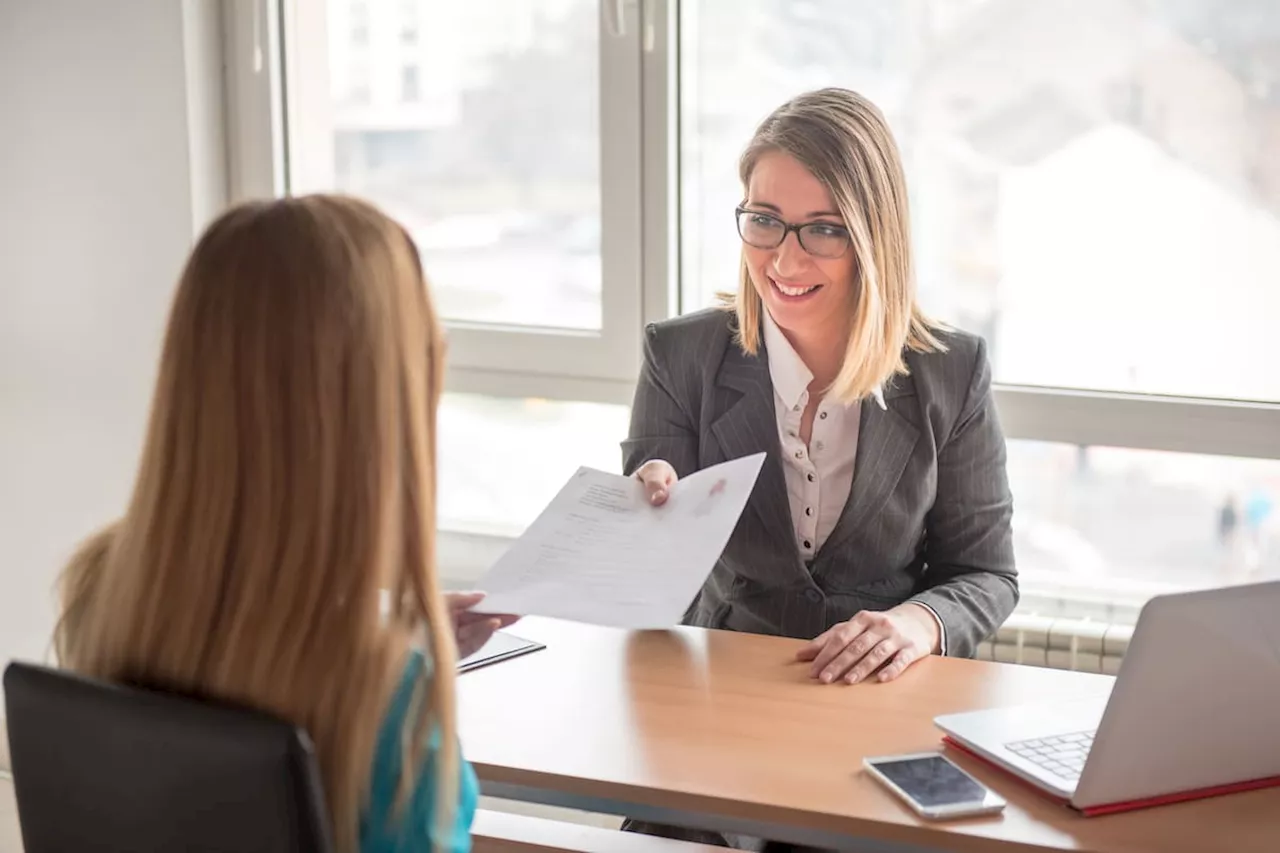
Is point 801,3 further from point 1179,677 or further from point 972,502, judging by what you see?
point 1179,677

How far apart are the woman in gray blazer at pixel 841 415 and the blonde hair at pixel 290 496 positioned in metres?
1.02

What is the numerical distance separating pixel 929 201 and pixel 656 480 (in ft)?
3.55

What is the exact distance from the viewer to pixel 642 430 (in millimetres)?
2301

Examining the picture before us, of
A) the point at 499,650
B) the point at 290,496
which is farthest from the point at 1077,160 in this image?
the point at 290,496

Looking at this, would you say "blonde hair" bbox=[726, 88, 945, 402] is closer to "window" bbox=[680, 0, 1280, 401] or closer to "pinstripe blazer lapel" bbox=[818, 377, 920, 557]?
"pinstripe blazer lapel" bbox=[818, 377, 920, 557]

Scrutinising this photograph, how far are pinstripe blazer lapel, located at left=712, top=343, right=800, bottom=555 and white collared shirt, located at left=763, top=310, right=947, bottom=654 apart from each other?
2 centimetres

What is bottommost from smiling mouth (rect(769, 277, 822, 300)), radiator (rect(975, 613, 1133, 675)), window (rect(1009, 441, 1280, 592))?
radiator (rect(975, 613, 1133, 675))

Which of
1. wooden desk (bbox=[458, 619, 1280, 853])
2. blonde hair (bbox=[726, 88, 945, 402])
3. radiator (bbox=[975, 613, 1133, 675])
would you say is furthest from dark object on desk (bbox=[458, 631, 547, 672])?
radiator (bbox=[975, 613, 1133, 675])

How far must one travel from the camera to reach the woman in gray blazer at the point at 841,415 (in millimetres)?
2172

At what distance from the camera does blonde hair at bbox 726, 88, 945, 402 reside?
216cm

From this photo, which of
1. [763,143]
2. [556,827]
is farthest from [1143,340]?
[556,827]

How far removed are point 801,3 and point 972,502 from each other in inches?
42.8

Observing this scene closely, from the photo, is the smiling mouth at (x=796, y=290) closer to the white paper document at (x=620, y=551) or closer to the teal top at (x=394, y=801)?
the white paper document at (x=620, y=551)

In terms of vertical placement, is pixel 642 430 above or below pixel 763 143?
below
